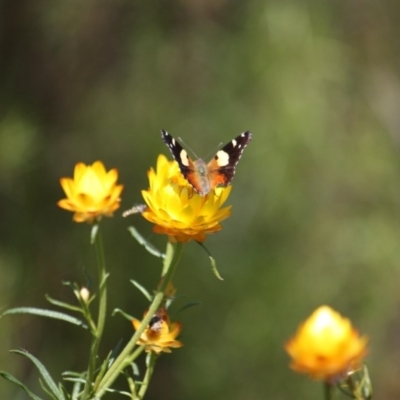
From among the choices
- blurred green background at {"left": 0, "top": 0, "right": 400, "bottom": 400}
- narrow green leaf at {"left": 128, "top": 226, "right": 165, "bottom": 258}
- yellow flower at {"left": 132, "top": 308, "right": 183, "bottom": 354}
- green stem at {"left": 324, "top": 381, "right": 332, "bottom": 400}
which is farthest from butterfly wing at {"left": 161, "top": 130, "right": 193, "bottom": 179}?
blurred green background at {"left": 0, "top": 0, "right": 400, "bottom": 400}

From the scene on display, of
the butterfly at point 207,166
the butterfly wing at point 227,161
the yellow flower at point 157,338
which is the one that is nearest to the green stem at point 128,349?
the yellow flower at point 157,338

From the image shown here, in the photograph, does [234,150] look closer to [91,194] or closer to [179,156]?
[179,156]

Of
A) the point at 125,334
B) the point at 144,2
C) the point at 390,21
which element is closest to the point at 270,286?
the point at 125,334

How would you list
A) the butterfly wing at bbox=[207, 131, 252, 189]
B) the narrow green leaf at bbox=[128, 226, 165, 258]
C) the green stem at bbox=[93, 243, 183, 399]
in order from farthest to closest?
the butterfly wing at bbox=[207, 131, 252, 189] < the narrow green leaf at bbox=[128, 226, 165, 258] < the green stem at bbox=[93, 243, 183, 399]

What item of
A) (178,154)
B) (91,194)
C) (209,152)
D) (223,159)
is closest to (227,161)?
(223,159)

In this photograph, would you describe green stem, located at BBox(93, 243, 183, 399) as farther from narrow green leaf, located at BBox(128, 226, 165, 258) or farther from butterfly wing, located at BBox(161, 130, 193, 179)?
butterfly wing, located at BBox(161, 130, 193, 179)
